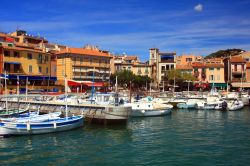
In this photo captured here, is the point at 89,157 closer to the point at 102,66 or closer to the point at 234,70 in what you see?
the point at 102,66

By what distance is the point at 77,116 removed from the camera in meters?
37.5

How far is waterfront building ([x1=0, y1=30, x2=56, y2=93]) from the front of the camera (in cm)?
7056

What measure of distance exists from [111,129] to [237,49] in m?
137

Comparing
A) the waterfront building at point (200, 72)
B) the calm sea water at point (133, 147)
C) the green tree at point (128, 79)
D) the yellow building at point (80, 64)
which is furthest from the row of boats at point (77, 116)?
the green tree at point (128, 79)

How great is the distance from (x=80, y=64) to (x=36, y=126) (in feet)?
210

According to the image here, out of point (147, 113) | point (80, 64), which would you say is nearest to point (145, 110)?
point (147, 113)

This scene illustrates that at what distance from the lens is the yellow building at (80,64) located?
94375 mm

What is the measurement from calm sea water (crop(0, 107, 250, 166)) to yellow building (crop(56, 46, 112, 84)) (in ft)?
189

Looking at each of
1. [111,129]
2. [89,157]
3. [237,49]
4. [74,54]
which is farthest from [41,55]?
[237,49]

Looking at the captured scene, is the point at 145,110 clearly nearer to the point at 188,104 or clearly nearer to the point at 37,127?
the point at 188,104

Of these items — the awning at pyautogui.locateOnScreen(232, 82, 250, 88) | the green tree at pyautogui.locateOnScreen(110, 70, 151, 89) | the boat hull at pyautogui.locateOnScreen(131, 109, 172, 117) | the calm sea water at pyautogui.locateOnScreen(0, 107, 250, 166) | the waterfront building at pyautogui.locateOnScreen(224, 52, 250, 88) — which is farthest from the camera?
the green tree at pyautogui.locateOnScreen(110, 70, 151, 89)

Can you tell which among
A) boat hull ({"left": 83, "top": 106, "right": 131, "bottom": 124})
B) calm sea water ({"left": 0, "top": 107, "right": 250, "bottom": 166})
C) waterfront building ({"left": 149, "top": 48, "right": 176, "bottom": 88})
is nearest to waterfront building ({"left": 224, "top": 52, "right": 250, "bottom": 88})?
waterfront building ({"left": 149, "top": 48, "right": 176, "bottom": 88})

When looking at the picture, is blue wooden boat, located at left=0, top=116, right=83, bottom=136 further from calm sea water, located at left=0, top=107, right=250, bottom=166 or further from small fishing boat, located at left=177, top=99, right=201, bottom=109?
small fishing boat, located at left=177, top=99, right=201, bottom=109

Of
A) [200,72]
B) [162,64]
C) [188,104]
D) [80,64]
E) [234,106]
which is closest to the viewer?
[234,106]
